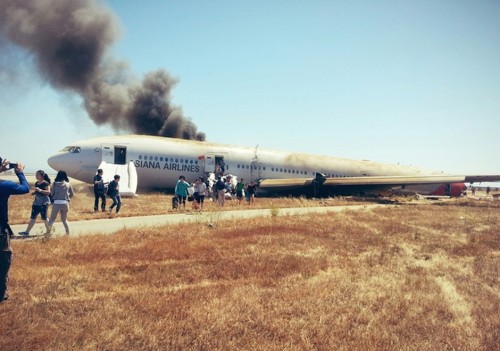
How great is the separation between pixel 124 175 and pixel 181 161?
507 centimetres

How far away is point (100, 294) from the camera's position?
6.63m

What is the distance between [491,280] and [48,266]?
384 inches

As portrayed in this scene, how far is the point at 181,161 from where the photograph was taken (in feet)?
102

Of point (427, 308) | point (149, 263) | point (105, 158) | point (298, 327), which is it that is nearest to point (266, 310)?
point (298, 327)

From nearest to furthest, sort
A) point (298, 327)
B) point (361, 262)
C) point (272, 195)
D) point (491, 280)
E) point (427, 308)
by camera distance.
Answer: point (298, 327), point (427, 308), point (491, 280), point (361, 262), point (272, 195)

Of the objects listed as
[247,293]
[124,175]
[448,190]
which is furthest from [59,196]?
[448,190]

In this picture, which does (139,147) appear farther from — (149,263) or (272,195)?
(149,263)

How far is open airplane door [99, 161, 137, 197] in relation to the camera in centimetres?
2586

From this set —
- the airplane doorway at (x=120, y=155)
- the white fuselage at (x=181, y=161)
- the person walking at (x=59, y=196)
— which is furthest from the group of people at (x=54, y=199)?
the airplane doorway at (x=120, y=155)

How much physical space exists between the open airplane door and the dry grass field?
14096 millimetres

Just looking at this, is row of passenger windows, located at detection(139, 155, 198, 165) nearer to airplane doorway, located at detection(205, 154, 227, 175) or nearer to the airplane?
the airplane

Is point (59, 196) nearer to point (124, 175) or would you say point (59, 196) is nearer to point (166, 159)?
point (124, 175)

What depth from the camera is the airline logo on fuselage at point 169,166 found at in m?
29.8

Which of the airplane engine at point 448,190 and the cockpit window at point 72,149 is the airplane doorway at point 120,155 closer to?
the cockpit window at point 72,149
